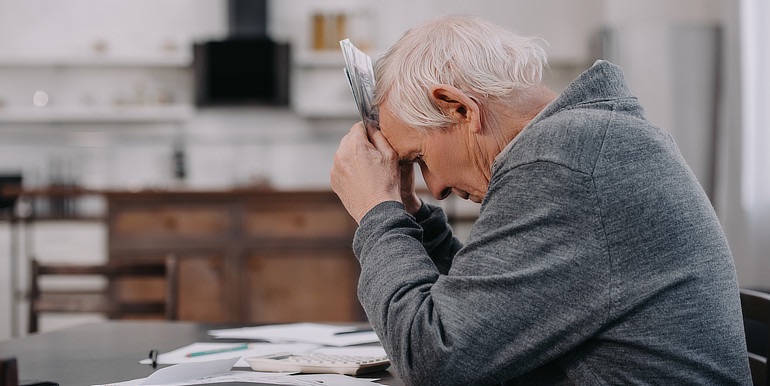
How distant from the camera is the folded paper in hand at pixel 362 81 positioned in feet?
4.12

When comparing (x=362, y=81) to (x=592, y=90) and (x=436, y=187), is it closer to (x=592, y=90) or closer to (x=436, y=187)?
(x=436, y=187)

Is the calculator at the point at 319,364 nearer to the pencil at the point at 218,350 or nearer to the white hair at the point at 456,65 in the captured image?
the pencil at the point at 218,350

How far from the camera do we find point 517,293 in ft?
3.14

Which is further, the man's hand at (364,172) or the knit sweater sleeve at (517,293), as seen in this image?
the man's hand at (364,172)

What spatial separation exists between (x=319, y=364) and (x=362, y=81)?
40cm

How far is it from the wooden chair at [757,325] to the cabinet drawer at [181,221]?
112 inches

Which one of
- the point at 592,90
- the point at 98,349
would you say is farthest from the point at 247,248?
the point at 592,90

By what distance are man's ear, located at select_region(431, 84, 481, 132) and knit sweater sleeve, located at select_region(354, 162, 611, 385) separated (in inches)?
6.1

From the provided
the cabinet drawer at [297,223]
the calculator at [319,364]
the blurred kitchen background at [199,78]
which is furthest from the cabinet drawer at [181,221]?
the calculator at [319,364]

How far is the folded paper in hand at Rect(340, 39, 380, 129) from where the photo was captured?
1257 mm

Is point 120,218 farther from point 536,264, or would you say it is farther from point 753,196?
point 536,264

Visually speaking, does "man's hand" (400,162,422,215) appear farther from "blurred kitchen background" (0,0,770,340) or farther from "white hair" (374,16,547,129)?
"blurred kitchen background" (0,0,770,340)

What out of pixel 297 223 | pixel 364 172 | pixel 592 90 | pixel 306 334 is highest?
pixel 592 90

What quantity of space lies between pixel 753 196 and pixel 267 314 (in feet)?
7.84
